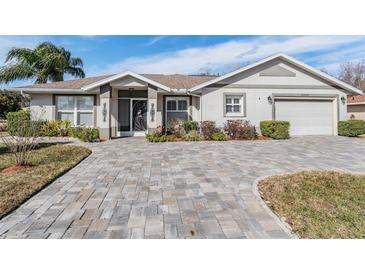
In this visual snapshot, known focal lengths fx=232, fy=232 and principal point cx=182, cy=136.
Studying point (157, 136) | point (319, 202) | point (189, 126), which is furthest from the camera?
point (189, 126)

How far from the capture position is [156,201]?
4.16m

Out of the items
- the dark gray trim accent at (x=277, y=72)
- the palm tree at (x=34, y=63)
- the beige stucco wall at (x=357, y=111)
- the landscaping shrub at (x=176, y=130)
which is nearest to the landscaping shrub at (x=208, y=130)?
the landscaping shrub at (x=176, y=130)

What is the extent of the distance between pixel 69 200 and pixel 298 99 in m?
14.7

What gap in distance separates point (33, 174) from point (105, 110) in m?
7.63

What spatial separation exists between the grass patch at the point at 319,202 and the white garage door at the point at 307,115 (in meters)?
9.75

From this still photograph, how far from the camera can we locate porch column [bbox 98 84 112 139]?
42.6 ft

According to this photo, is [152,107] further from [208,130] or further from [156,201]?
[156,201]

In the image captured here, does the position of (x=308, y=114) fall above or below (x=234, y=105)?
below

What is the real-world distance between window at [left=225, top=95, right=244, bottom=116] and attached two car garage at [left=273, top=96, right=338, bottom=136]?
2207 mm

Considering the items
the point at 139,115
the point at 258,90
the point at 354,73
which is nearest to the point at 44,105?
the point at 139,115

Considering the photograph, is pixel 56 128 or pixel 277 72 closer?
pixel 56 128
